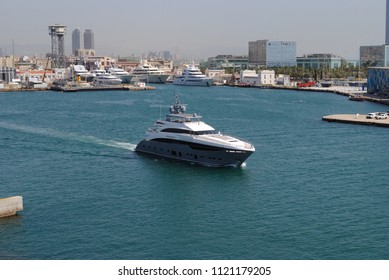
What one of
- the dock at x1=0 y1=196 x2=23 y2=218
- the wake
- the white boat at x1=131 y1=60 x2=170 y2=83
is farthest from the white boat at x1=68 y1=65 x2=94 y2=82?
the dock at x1=0 y1=196 x2=23 y2=218

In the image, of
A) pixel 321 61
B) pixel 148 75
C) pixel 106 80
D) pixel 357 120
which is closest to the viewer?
pixel 357 120

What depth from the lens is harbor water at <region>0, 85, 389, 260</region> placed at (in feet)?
44.0

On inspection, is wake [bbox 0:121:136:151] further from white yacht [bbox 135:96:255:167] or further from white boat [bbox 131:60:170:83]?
white boat [bbox 131:60:170:83]

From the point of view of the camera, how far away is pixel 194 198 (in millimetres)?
17750

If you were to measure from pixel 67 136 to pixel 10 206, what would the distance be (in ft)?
46.6

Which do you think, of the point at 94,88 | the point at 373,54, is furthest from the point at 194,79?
the point at 373,54

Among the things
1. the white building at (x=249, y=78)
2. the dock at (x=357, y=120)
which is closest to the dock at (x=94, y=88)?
the white building at (x=249, y=78)

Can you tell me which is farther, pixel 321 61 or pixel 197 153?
pixel 321 61

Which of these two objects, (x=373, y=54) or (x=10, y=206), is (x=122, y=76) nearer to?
(x=373, y=54)

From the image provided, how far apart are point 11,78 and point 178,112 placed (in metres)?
63.0

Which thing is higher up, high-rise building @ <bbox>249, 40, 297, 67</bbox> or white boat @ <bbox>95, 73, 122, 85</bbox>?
high-rise building @ <bbox>249, 40, 297, 67</bbox>

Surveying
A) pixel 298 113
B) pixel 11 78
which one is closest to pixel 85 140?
pixel 298 113

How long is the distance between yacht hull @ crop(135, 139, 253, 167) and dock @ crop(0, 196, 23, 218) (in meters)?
7.96

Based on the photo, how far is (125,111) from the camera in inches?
1785
